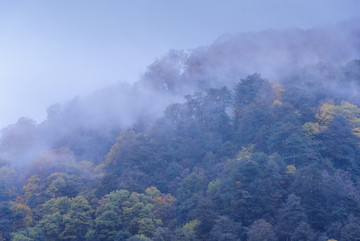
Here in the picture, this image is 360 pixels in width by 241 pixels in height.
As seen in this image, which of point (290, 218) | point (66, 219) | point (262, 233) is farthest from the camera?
point (66, 219)

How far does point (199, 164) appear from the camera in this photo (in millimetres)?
37562

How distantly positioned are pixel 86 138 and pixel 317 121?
2696 cm

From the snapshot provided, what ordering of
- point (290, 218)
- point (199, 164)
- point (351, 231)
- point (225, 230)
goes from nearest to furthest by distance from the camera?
point (351, 231), point (290, 218), point (225, 230), point (199, 164)

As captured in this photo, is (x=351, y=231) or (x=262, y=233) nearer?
(x=351, y=231)

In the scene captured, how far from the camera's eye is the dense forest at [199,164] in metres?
25.9

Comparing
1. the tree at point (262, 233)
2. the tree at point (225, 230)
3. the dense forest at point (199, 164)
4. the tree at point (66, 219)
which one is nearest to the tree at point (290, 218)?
the dense forest at point (199, 164)

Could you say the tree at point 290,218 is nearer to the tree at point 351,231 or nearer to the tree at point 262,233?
the tree at point 262,233

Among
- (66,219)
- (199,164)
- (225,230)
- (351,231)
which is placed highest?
(199,164)

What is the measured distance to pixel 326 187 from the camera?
2622 centimetres

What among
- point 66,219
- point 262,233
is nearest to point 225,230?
point 262,233

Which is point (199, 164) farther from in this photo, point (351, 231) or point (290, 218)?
point (351, 231)

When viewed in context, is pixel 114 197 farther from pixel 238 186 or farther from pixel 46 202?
pixel 238 186

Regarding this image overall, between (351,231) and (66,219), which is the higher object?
(66,219)

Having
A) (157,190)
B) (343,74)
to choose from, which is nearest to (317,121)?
(343,74)
